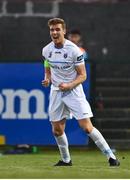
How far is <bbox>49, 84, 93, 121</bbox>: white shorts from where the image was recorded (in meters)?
10.7

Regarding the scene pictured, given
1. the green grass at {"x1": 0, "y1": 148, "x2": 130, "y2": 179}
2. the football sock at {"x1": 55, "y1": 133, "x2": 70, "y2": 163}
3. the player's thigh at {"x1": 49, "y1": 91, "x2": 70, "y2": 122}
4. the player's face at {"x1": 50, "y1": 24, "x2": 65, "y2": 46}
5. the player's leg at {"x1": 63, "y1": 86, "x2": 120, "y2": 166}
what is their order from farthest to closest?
the football sock at {"x1": 55, "y1": 133, "x2": 70, "y2": 163}
the player's thigh at {"x1": 49, "y1": 91, "x2": 70, "y2": 122}
the player's leg at {"x1": 63, "y1": 86, "x2": 120, "y2": 166}
the player's face at {"x1": 50, "y1": 24, "x2": 65, "y2": 46}
the green grass at {"x1": 0, "y1": 148, "x2": 130, "y2": 179}

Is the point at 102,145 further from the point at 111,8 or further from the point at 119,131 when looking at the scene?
the point at 111,8

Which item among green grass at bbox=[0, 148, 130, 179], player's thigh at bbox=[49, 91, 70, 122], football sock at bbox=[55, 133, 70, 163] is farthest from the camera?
football sock at bbox=[55, 133, 70, 163]

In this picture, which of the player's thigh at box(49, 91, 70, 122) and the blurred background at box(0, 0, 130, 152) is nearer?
the player's thigh at box(49, 91, 70, 122)

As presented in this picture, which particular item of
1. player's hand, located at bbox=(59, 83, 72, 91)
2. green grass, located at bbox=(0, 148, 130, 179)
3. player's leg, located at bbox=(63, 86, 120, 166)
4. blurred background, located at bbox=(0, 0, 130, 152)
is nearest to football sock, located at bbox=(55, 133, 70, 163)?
green grass, located at bbox=(0, 148, 130, 179)

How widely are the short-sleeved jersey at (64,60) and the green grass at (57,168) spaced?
3.94ft

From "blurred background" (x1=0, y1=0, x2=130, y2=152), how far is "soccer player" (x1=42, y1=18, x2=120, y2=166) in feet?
12.8

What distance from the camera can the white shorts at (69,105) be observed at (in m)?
10.7

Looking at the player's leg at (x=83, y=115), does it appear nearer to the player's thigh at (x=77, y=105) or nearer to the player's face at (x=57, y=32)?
the player's thigh at (x=77, y=105)

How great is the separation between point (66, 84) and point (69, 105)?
0.32 meters

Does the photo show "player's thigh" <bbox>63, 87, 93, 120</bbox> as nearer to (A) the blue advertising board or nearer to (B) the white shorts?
(B) the white shorts

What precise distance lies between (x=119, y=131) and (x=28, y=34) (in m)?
4.12

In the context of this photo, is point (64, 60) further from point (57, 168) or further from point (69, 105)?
point (57, 168)

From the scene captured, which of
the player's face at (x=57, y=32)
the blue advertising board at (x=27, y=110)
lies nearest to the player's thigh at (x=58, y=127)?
the player's face at (x=57, y=32)
